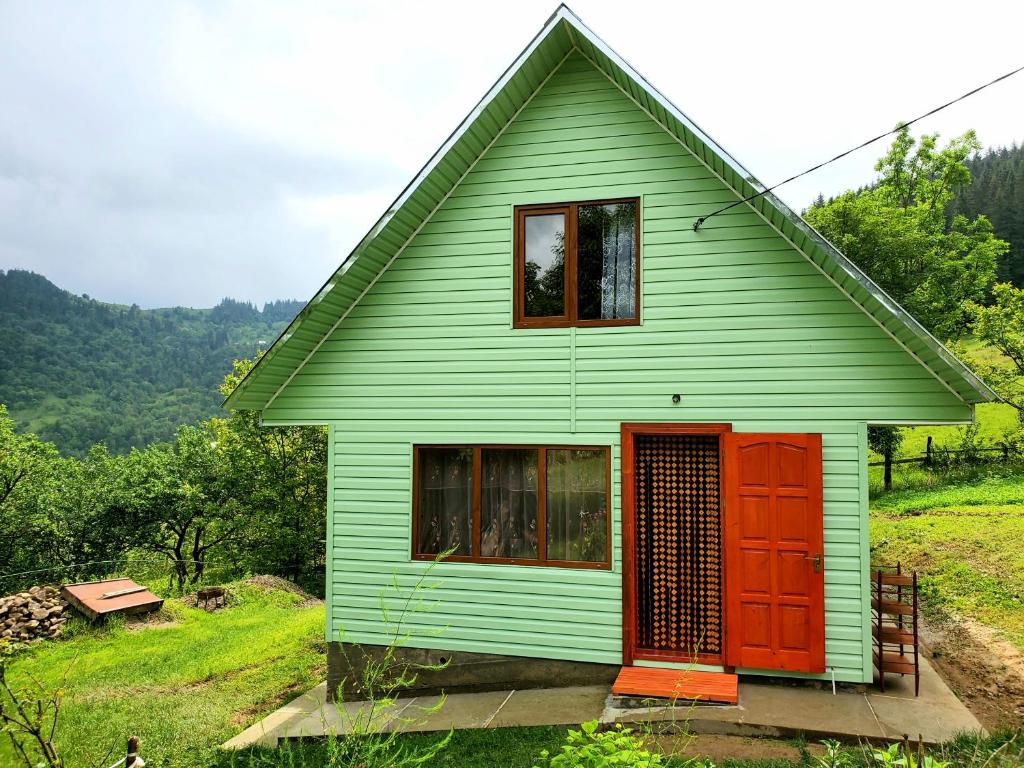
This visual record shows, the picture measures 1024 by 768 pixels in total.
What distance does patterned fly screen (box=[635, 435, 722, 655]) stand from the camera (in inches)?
272

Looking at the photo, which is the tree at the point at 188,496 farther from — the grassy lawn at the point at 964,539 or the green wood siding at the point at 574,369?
the grassy lawn at the point at 964,539

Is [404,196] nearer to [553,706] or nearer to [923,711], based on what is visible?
[553,706]

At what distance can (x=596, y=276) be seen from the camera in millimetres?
7309

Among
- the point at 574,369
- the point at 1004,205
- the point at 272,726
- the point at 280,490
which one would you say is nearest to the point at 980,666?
the point at 574,369

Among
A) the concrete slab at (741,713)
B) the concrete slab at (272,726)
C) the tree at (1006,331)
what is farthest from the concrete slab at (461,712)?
the tree at (1006,331)

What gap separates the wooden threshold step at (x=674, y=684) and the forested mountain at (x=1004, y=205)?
3980 cm

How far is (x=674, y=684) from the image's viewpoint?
6387mm

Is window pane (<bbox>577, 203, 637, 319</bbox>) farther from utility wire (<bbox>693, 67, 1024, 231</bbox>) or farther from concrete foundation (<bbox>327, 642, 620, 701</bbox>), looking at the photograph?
concrete foundation (<bbox>327, 642, 620, 701</bbox>)

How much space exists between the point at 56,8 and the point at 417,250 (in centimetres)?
941

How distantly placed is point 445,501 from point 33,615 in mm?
10953

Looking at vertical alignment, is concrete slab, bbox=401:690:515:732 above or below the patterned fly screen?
below

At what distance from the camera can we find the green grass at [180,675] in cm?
710

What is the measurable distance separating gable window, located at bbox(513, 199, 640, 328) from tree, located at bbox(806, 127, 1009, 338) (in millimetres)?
17320

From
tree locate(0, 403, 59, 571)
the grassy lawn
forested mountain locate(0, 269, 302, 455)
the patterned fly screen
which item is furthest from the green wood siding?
forested mountain locate(0, 269, 302, 455)
